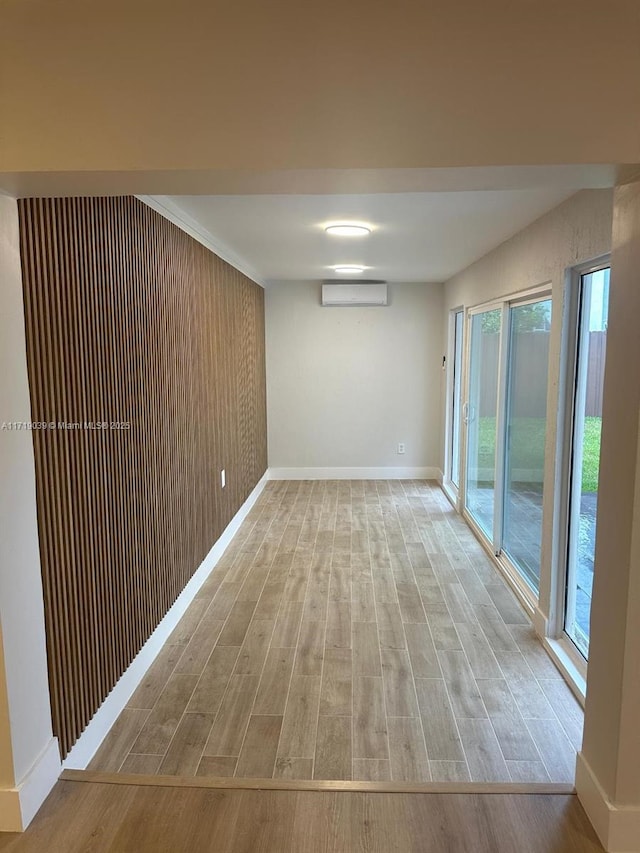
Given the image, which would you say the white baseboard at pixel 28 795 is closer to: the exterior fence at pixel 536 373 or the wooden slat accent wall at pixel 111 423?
the wooden slat accent wall at pixel 111 423

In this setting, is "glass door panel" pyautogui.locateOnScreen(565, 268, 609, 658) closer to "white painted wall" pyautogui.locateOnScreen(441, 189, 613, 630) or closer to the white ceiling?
"white painted wall" pyautogui.locateOnScreen(441, 189, 613, 630)

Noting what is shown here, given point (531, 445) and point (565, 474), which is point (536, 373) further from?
point (565, 474)

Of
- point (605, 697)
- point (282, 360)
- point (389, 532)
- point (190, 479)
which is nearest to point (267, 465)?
point (282, 360)

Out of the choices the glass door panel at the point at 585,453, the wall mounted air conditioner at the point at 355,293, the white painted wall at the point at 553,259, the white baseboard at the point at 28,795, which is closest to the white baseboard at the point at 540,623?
the white painted wall at the point at 553,259

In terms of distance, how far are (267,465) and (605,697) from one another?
18.1 ft

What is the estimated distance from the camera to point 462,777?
212 cm

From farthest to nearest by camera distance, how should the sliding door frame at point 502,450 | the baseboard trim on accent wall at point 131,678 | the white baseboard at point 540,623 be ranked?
the sliding door frame at point 502,450
the white baseboard at point 540,623
the baseboard trim on accent wall at point 131,678

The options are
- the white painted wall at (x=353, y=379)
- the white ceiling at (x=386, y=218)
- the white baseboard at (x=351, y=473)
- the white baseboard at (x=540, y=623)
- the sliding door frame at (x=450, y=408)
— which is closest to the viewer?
the white ceiling at (x=386, y=218)

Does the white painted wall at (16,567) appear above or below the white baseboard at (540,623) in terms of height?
above

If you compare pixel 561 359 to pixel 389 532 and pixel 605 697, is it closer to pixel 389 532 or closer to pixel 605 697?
pixel 605 697

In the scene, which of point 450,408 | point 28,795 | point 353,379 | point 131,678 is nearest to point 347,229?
point 131,678

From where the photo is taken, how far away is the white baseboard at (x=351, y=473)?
7.03 m

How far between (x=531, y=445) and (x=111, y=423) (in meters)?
2.51

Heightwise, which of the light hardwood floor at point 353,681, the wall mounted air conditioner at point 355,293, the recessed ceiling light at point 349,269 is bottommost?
the light hardwood floor at point 353,681
